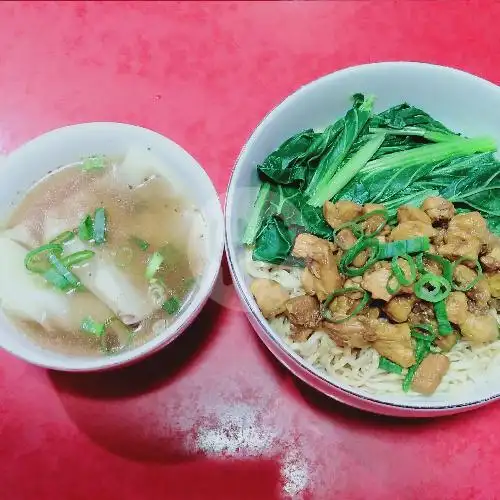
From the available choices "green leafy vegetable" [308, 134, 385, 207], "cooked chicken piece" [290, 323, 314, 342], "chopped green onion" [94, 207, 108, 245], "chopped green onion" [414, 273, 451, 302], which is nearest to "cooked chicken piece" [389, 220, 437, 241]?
"chopped green onion" [414, 273, 451, 302]

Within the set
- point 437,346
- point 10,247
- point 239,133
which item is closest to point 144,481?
point 10,247

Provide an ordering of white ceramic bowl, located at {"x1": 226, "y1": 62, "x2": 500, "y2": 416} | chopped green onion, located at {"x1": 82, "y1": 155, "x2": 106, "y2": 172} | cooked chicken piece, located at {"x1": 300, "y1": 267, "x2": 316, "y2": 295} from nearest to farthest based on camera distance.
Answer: white ceramic bowl, located at {"x1": 226, "y1": 62, "x2": 500, "y2": 416}
cooked chicken piece, located at {"x1": 300, "y1": 267, "x2": 316, "y2": 295}
chopped green onion, located at {"x1": 82, "y1": 155, "x2": 106, "y2": 172}

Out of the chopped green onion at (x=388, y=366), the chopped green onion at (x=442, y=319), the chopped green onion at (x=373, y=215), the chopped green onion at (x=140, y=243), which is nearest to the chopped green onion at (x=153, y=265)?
the chopped green onion at (x=140, y=243)

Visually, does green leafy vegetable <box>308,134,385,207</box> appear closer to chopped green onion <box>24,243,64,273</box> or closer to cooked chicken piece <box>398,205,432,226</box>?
cooked chicken piece <box>398,205,432,226</box>

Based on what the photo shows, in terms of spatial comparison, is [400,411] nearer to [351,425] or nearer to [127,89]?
[351,425]

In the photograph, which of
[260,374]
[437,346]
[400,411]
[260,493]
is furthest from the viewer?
[260,374]

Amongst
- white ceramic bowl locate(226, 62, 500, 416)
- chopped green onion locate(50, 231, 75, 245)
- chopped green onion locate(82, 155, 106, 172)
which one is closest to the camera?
white ceramic bowl locate(226, 62, 500, 416)

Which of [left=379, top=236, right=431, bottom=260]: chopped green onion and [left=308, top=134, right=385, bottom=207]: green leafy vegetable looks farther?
[left=308, top=134, right=385, bottom=207]: green leafy vegetable
